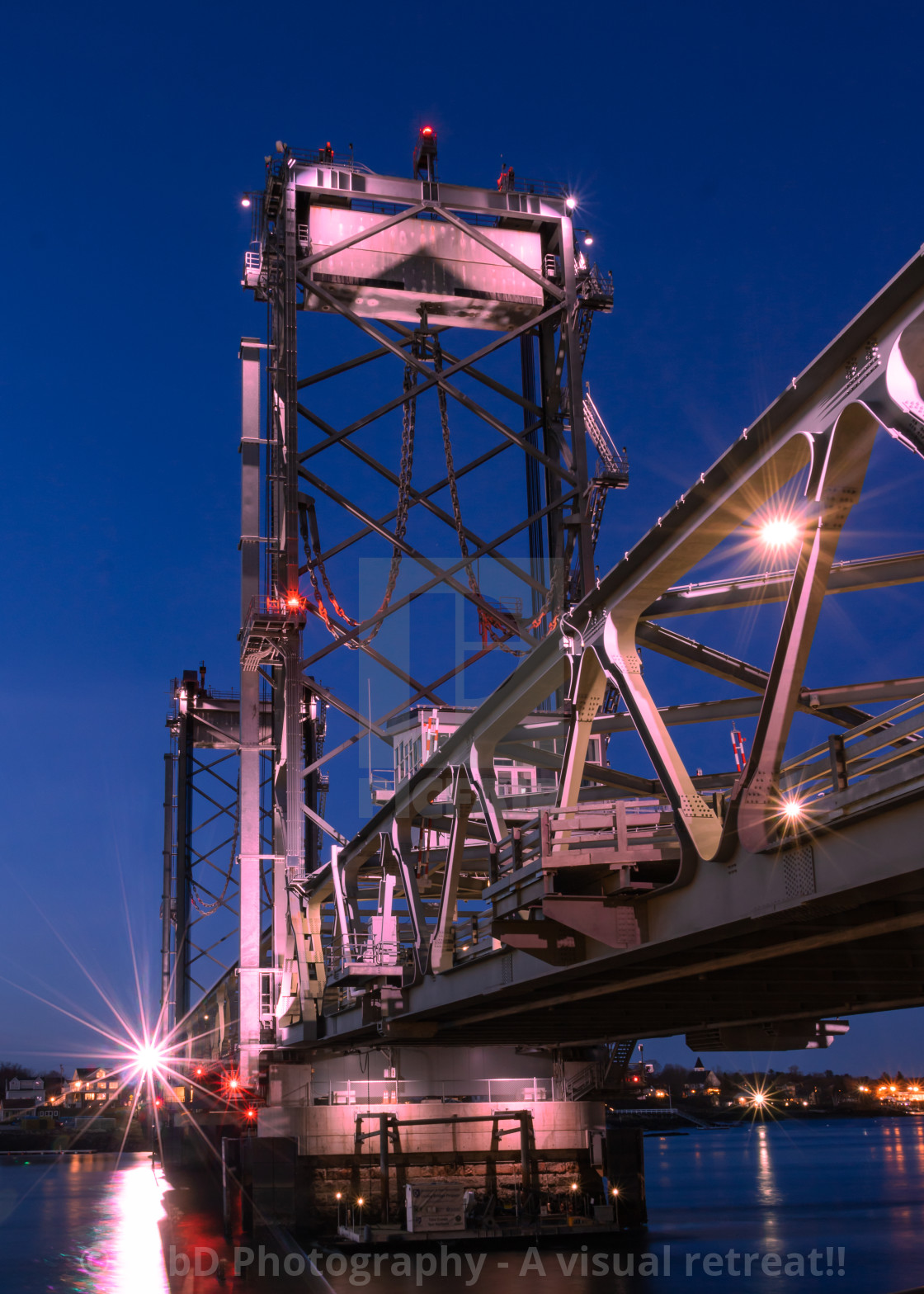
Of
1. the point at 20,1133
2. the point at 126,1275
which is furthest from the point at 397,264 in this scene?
the point at 20,1133

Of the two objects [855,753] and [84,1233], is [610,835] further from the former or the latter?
[84,1233]

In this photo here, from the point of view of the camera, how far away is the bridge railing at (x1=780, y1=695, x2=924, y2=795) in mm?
10633

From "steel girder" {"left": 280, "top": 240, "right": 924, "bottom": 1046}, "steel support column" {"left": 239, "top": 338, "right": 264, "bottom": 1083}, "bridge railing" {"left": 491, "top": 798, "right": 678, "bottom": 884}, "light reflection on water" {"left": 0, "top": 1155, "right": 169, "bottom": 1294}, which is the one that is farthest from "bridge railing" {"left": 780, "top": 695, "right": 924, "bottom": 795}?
"light reflection on water" {"left": 0, "top": 1155, "right": 169, "bottom": 1294}

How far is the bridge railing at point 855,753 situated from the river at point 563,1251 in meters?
35.0

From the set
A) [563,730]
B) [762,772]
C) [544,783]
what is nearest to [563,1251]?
[544,783]

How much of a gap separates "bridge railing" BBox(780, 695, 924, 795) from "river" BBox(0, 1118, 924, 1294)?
115 feet

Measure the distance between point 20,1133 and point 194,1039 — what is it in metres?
134

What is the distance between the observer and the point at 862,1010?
89.3ft

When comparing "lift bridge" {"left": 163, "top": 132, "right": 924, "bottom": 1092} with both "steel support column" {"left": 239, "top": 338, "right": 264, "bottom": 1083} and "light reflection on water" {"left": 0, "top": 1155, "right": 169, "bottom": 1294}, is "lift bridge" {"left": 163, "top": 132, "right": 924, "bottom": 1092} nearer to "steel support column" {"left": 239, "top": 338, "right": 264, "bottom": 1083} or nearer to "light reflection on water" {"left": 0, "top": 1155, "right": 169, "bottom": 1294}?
"steel support column" {"left": 239, "top": 338, "right": 264, "bottom": 1083}

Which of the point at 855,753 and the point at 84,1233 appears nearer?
the point at 855,753

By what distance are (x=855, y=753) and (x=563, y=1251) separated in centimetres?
4671

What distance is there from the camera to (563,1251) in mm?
51875

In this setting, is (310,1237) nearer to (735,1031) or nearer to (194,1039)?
(735,1031)

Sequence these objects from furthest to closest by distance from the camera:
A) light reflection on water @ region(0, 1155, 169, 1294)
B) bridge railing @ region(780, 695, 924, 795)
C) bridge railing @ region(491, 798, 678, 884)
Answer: light reflection on water @ region(0, 1155, 169, 1294) → bridge railing @ region(491, 798, 678, 884) → bridge railing @ region(780, 695, 924, 795)
